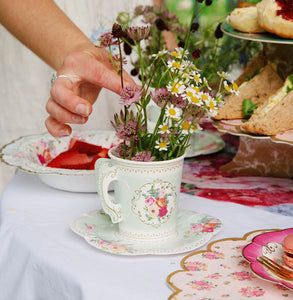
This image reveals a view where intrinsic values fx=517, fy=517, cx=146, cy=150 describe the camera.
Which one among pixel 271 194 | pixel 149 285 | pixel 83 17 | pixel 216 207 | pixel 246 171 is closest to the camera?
pixel 149 285

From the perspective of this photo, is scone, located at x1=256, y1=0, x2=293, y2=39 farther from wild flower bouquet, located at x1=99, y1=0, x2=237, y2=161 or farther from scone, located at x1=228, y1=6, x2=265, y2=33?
wild flower bouquet, located at x1=99, y1=0, x2=237, y2=161

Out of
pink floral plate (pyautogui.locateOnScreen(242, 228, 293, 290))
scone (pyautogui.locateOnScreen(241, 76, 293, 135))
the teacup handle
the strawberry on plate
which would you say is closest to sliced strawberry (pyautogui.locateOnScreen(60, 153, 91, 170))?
the strawberry on plate

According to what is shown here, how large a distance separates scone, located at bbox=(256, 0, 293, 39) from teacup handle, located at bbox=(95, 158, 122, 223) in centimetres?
49

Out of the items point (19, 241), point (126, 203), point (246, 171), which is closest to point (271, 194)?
point (246, 171)

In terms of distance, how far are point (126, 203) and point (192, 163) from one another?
1.64 ft

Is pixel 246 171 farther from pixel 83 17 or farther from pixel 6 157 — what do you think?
pixel 83 17

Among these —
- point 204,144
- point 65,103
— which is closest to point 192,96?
point 65,103

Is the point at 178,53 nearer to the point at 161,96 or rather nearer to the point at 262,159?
the point at 161,96

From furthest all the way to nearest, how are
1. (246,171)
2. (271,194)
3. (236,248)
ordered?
(246,171), (271,194), (236,248)

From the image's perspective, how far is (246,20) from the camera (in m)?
1.18

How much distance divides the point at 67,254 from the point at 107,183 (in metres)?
0.13

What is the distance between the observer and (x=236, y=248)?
0.85 meters

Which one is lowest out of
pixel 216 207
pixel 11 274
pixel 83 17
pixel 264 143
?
pixel 11 274

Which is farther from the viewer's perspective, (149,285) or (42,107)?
(42,107)
